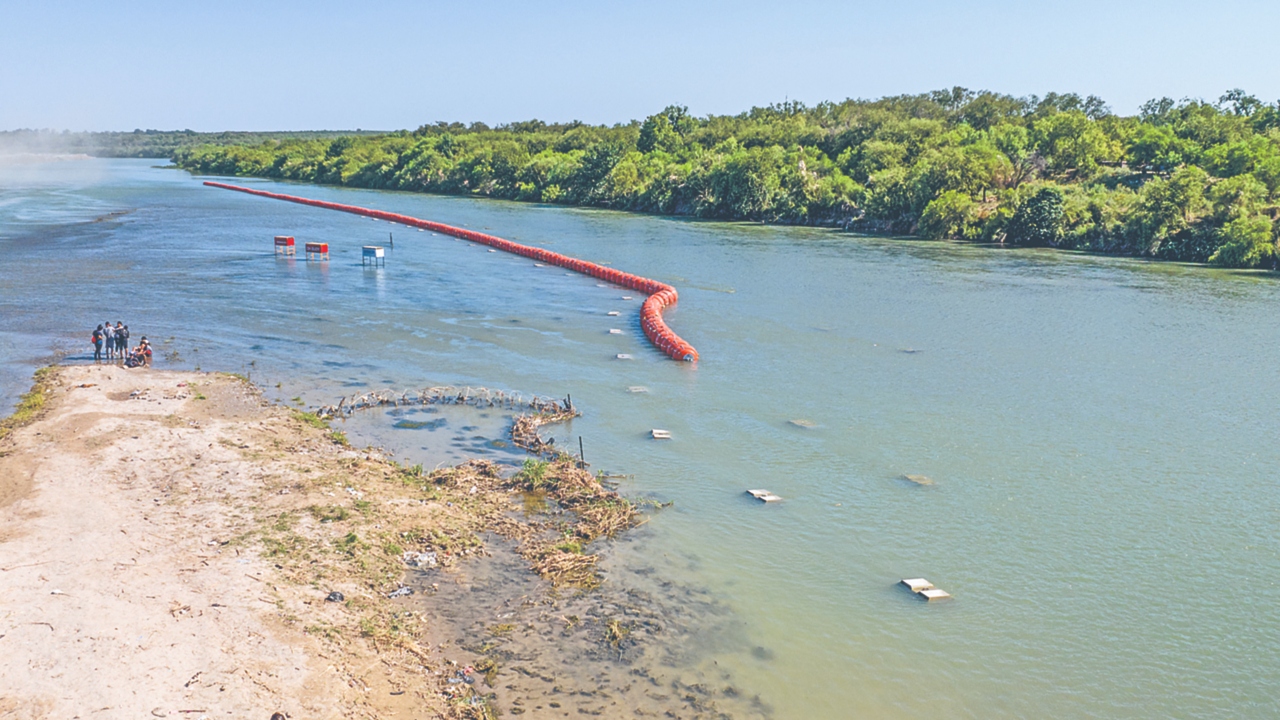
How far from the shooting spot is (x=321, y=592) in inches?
648

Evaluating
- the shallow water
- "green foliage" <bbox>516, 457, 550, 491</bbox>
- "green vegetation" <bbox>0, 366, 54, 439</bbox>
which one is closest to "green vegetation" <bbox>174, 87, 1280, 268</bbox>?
the shallow water

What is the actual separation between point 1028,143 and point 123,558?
9913 cm

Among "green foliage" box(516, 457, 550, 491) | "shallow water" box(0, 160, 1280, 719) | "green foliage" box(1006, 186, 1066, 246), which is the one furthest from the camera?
"green foliage" box(1006, 186, 1066, 246)

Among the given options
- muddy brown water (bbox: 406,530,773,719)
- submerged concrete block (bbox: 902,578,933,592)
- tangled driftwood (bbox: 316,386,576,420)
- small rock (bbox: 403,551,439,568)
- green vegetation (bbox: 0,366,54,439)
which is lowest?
muddy brown water (bbox: 406,530,773,719)

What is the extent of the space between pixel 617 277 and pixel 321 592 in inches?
1623

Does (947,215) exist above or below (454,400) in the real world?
above

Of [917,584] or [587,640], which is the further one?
[917,584]

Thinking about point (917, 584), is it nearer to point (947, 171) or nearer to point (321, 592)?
point (321, 592)

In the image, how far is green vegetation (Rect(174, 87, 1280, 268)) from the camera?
66938mm

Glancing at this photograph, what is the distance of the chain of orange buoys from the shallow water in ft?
2.96

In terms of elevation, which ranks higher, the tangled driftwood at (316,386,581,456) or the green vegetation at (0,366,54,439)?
the tangled driftwood at (316,386,581,456)

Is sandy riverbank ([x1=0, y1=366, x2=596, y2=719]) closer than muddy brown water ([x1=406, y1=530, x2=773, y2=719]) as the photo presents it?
Yes

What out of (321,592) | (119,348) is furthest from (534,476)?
(119,348)

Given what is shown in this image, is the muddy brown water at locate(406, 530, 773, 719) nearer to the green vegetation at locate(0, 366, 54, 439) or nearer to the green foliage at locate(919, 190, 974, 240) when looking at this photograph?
the green vegetation at locate(0, 366, 54, 439)
